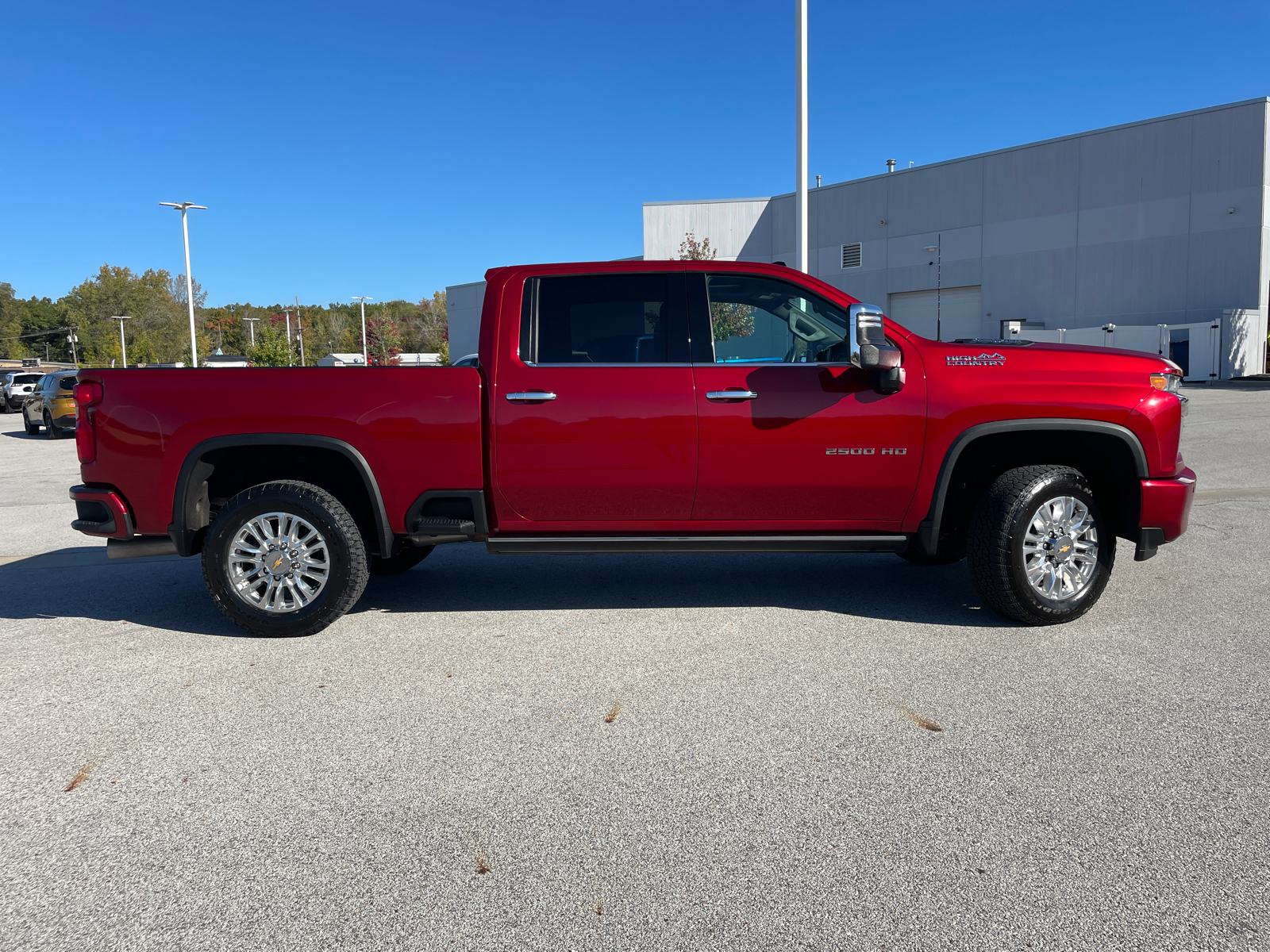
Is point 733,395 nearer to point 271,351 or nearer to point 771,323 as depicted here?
point 771,323

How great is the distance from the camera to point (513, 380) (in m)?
4.89

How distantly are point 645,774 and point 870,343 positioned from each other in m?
2.48

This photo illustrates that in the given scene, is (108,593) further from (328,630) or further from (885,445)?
(885,445)

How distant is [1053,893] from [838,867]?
585mm

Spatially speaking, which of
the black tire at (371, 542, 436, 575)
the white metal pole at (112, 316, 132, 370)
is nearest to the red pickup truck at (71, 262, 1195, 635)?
the black tire at (371, 542, 436, 575)

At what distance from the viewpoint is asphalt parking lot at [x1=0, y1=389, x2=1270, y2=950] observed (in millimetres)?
2436

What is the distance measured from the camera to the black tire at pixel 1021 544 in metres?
4.79

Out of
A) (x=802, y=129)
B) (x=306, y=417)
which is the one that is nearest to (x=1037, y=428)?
(x=306, y=417)

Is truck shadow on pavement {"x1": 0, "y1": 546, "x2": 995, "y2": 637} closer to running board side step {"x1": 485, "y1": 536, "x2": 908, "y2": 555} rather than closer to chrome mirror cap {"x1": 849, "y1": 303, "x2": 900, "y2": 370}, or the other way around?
running board side step {"x1": 485, "y1": 536, "x2": 908, "y2": 555}

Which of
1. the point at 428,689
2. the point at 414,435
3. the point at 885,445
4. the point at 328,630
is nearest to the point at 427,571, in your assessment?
the point at 328,630

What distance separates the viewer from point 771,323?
16.8 ft

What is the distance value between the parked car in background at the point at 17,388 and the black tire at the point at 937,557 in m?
36.0

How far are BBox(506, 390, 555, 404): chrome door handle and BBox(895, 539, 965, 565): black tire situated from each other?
8.62 ft

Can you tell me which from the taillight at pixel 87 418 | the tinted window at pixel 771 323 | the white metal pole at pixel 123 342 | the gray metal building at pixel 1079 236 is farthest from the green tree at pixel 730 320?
the white metal pole at pixel 123 342
